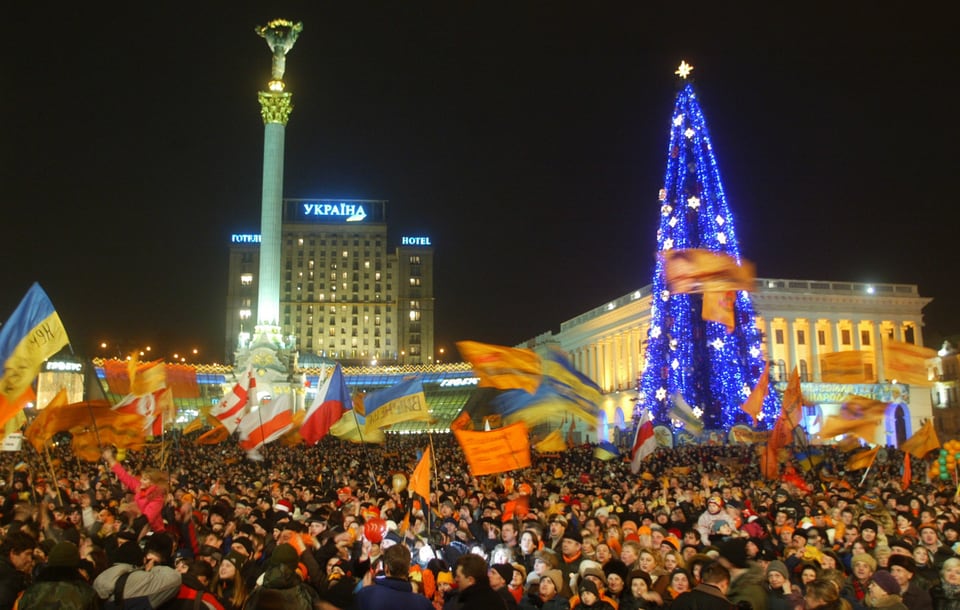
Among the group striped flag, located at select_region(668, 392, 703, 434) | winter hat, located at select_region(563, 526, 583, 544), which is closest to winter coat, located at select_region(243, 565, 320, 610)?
winter hat, located at select_region(563, 526, 583, 544)

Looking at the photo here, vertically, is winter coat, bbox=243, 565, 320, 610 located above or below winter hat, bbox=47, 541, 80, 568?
below

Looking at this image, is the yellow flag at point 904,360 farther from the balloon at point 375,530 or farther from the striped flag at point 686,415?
the balloon at point 375,530

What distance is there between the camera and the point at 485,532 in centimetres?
1147

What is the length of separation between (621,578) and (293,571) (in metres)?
2.80

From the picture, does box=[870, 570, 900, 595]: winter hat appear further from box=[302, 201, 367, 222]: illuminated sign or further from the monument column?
box=[302, 201, 367, 222]: illuminated sign

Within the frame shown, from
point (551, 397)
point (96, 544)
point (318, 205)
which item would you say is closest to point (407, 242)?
point (318, 205)

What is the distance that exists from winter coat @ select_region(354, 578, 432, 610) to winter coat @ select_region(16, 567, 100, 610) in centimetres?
169

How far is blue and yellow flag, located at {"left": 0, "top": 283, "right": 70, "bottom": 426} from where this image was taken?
13.0 metres

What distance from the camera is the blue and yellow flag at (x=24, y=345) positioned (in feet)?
42.6

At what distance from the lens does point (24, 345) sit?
1316cm

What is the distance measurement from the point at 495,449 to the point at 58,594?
31.0ft

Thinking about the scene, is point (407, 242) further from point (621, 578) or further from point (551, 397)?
point (621, 578)

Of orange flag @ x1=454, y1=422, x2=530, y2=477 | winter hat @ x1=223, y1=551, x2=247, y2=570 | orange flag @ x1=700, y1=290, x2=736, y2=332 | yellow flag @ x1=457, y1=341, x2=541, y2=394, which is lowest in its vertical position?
winter hat @ x1=223, y1=551, x2=247, y2=570

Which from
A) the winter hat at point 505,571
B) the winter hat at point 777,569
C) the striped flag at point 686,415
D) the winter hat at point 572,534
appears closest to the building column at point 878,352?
the striped flag at point 686,415
